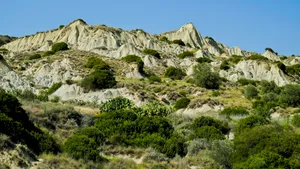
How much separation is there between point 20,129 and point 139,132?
10.6 meters

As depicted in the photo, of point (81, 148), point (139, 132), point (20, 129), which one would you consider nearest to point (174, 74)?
point (139, 132)

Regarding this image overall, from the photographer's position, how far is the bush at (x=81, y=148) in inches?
939

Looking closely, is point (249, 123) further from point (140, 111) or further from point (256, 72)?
point (256, 72)

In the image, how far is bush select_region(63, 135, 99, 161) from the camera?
23.9 metres

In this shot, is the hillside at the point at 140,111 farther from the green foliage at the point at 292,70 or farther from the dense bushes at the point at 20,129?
the green foliage at the point at 292,70

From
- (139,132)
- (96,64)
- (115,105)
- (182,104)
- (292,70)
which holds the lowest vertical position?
(139,132)

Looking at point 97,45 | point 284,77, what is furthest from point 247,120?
point 97,45

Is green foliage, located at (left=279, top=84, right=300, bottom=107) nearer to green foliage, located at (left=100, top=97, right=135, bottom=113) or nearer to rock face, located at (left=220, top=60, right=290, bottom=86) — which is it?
rock face, located at (left=220, top=60, right=290, bottom=86)

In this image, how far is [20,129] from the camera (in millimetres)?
24078

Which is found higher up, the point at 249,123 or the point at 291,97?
the point at 291,97

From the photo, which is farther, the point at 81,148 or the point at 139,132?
the point at 139,132

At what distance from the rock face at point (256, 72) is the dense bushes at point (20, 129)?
6172 cm

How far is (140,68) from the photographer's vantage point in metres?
78.1

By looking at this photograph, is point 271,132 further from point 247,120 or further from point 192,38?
point 192,38
